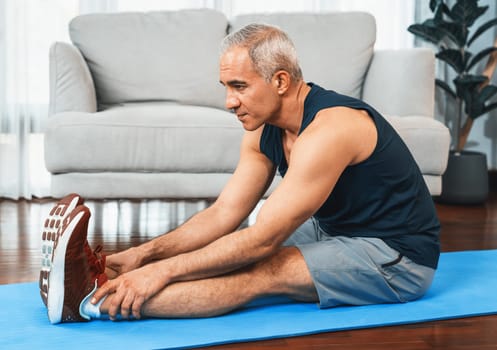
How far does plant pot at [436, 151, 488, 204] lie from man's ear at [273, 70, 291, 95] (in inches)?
84.3

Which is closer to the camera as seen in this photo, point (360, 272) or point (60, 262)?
point (60, 262)

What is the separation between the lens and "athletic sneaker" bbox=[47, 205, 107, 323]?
172 centimetres

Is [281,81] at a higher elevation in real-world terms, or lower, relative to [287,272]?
higher

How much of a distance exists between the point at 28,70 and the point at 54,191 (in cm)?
114

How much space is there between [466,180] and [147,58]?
176 cm

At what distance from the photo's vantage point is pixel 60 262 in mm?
1722

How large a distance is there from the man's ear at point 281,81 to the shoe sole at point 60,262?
581 millimetres

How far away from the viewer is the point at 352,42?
3.74 metres

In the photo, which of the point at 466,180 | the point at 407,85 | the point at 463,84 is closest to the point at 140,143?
the point at 407,85

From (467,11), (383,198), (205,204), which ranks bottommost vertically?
(205,204)

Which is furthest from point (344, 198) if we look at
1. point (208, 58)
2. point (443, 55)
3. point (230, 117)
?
point (443, 55)

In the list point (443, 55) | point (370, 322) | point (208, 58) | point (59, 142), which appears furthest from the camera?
point (443, 55)

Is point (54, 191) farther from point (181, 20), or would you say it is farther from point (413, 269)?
point (413, 269)

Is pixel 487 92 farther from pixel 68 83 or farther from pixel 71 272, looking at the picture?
pixel 71 272
